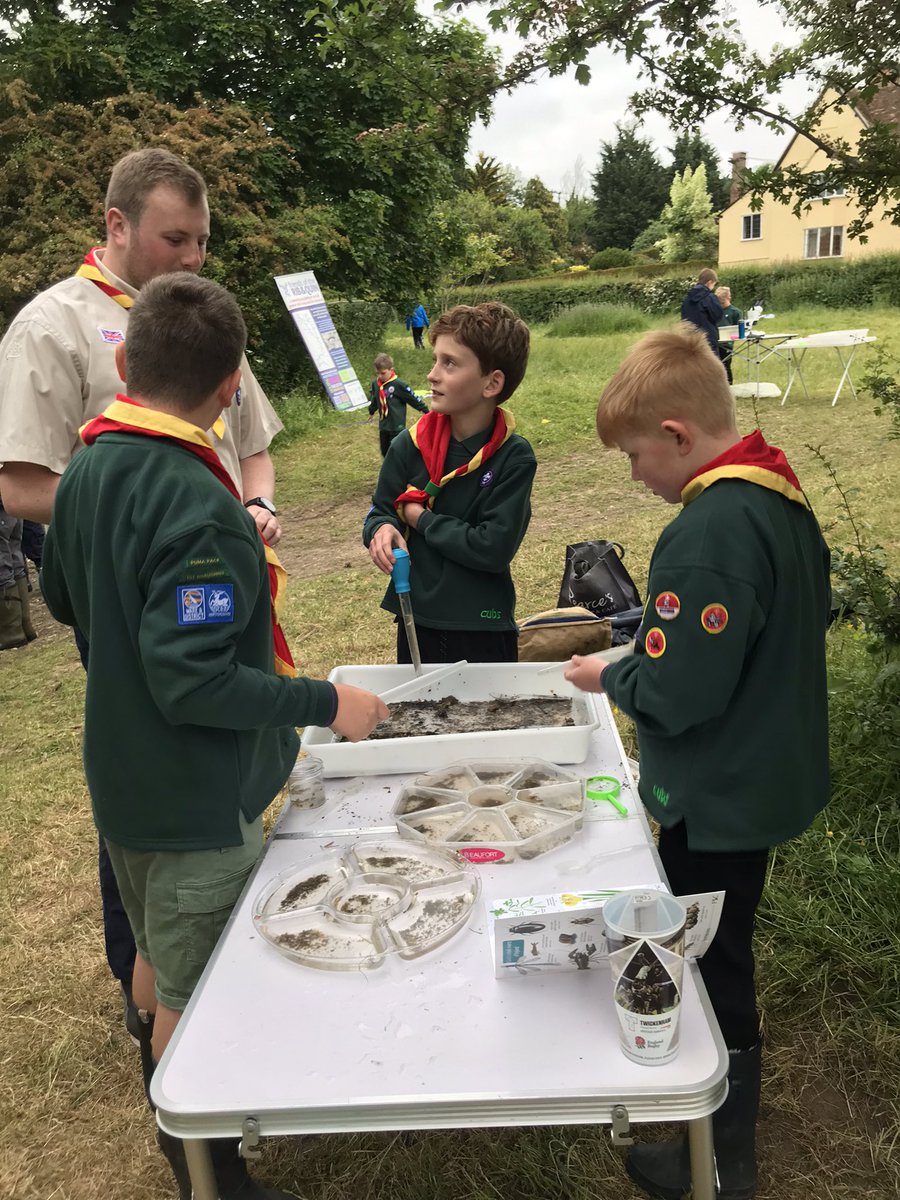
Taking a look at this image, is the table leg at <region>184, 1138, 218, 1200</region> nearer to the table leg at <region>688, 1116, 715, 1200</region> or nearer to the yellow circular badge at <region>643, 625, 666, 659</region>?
the table leg at <region>688, 1116, 715, 1200</region>

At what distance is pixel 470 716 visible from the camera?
7.29ft

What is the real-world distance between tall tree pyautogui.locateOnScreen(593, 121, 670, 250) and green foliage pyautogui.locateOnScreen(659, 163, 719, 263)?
9010 mm

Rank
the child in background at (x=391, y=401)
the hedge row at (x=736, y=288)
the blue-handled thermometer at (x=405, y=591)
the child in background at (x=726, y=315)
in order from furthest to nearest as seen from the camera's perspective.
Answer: the hedge row at (x=736, y=288)
the child in background at (x=726, y=315)
the child in background at (x=391, y=401)
the blue-handled thermometer at (x=405, y=591)

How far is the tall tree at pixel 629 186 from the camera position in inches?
1902

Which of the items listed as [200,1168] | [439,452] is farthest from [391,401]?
[200,1168]

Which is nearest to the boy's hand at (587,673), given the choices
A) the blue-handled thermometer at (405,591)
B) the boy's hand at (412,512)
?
the blue-handled thermometer at (405,591)

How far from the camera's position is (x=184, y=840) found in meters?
1.51

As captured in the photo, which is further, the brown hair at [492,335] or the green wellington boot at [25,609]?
the green wellington boot at [25,609]

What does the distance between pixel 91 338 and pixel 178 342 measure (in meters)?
0.75

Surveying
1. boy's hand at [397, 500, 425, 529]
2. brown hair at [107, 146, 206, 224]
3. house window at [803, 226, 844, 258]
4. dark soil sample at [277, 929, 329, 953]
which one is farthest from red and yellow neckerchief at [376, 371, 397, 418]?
house window at [803, 226, 844, 258]

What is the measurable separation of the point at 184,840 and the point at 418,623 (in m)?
1.30

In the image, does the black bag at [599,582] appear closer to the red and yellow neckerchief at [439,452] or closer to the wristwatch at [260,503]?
the red and yellow neckerchief at [439,452]

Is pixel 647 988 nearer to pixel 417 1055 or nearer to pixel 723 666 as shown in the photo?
pixel 417 1055

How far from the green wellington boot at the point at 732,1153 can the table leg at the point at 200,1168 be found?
34.6 inches
